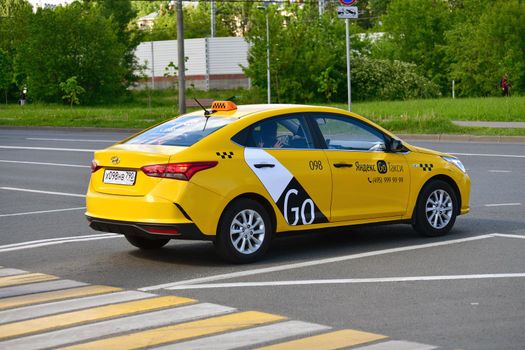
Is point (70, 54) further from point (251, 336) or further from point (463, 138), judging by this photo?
point (251, 336)

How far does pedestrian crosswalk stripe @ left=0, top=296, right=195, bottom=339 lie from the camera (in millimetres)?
6910

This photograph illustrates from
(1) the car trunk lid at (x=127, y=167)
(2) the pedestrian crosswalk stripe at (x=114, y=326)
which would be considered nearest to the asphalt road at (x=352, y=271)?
(2) the pedestrian crosswalk stripe at (x=114, y=326)

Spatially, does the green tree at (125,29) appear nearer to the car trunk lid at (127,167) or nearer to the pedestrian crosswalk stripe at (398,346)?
the car trunk lid at (127,167)

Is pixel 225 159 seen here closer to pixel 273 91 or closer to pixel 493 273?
pixel 493 273

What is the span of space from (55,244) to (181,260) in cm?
178

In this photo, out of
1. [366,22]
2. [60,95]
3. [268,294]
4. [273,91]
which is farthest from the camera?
[366,22]

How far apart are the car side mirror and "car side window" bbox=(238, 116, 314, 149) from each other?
974mm

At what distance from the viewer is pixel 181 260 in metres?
9.88

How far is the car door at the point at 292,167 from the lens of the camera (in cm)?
973

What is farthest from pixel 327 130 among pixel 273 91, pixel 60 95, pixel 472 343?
Result: pixel 60 95

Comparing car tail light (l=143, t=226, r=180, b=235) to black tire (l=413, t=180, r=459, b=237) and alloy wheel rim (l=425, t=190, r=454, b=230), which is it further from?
alloy wheel rim (l=425, t=190, r=454, b=230)

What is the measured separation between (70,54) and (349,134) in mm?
58045

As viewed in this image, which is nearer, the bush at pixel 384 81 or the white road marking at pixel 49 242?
the white road marking at pixel 49 242

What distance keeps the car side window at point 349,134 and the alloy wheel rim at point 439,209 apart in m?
0.81
